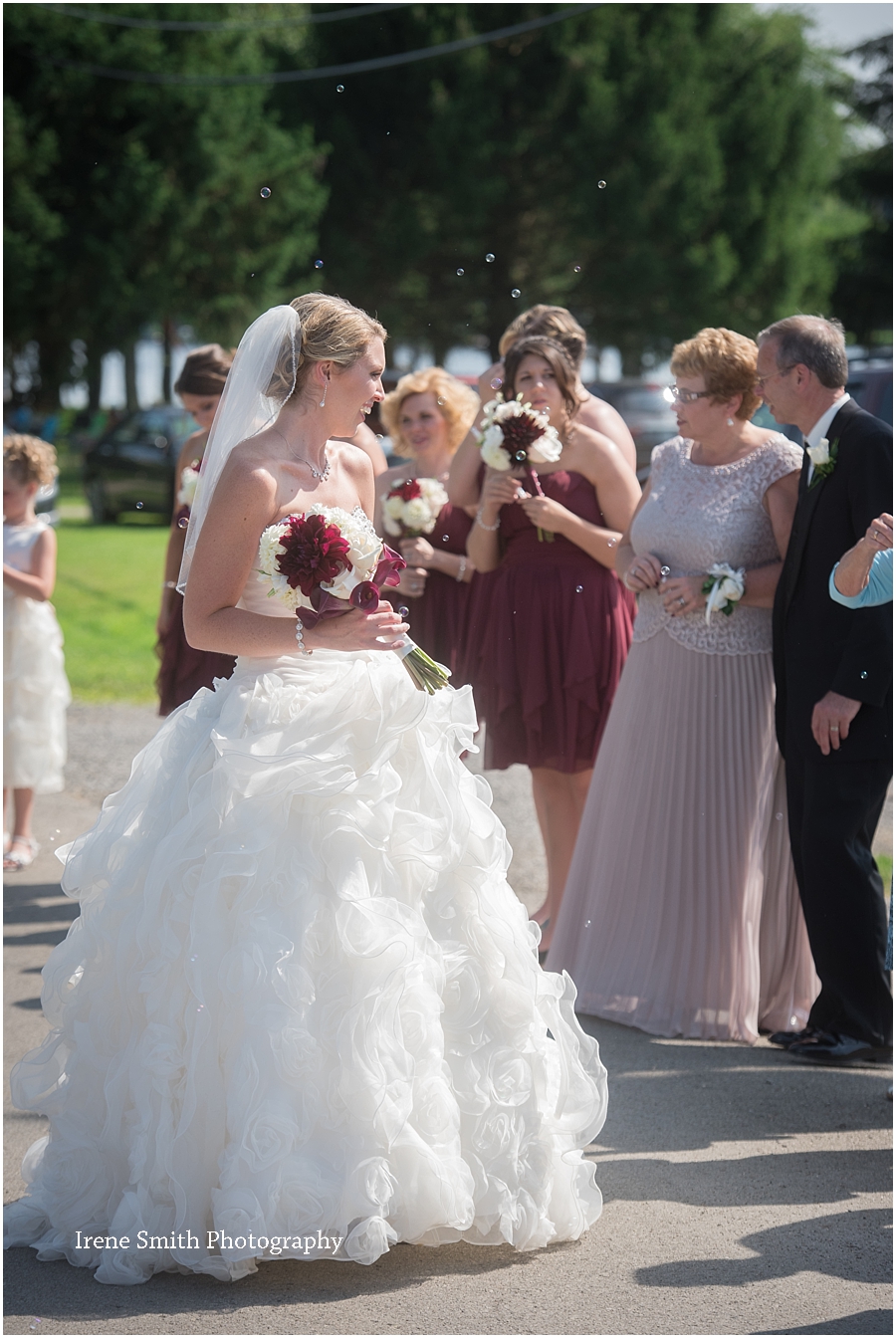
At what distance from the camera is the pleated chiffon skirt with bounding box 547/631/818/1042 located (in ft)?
17.0

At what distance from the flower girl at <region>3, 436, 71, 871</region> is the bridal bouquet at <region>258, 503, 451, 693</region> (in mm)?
3844

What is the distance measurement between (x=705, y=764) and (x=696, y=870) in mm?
415

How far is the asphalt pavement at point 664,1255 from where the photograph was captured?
10.4 ft

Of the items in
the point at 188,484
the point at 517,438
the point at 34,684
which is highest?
the point at 517,438

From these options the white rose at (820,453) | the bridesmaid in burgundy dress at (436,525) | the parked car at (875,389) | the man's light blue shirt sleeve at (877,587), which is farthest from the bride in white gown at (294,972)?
the parked car at (875,389)

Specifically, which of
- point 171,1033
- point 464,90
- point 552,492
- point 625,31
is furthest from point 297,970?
point 625,31

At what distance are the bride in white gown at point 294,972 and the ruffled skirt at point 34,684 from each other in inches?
149

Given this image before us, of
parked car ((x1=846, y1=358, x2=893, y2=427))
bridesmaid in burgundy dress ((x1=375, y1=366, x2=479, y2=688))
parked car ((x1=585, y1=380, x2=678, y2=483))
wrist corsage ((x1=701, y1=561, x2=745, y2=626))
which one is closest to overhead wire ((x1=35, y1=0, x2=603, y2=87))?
parked car ((x1=585, y1=380, x2=678, y2=483))

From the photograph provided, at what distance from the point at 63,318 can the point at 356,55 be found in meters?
11.1

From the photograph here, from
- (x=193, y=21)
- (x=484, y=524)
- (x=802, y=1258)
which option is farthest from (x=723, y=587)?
(x=193, y=21)

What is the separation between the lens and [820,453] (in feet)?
15.4

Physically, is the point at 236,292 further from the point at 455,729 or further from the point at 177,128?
the point at 455,729

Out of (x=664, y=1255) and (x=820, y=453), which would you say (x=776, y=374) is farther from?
(x=664, y=1255)

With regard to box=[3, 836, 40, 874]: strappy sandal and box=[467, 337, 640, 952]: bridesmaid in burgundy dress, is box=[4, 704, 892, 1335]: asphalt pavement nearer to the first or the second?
box=[467, 337, 640, 952]: bridesmaid in burgundy dress
